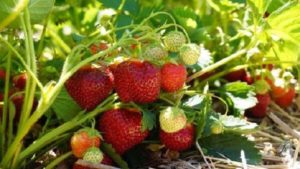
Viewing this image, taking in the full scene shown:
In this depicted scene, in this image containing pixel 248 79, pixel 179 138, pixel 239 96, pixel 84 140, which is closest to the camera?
pixel 84 140

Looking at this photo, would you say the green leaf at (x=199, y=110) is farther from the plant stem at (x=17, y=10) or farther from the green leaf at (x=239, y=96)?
the plant stem at (x=17, y=10)

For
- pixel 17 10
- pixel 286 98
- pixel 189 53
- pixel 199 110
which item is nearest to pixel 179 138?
pixel 199 110

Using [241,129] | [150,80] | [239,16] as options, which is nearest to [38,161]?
[150,80]

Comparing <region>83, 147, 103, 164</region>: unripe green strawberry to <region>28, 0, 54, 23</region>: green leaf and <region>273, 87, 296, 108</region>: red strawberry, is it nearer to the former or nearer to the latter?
<region>28, 0, 54, 23</region>: green leaf

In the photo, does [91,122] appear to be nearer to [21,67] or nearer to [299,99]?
[21,67]

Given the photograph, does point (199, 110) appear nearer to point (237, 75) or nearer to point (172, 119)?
point (172, 119)

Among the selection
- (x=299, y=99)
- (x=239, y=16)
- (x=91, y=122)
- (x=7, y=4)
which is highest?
(x=7, y=4)

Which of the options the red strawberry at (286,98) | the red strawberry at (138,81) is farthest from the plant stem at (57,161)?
the red strawberry at (286,98)
